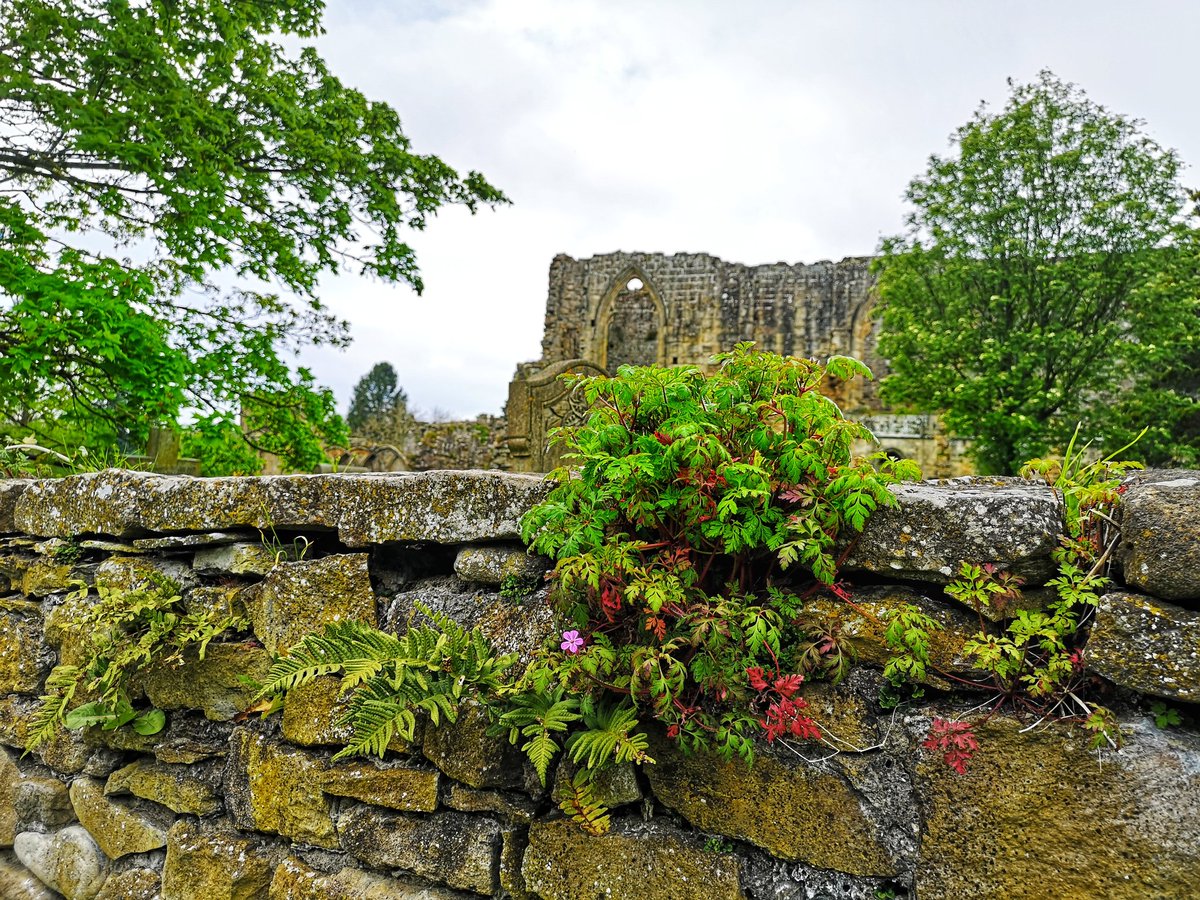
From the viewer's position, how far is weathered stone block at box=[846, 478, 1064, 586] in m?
1.59

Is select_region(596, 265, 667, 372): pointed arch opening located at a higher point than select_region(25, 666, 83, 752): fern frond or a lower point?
higher

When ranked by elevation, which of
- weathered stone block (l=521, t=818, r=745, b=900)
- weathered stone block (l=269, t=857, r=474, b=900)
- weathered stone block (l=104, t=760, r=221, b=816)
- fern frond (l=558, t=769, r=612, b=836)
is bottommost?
weathered stone block (l=269, t=857, r=474, b=900)

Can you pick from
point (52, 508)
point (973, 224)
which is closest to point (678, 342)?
point (973, 224)

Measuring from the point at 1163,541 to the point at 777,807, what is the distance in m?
0.96

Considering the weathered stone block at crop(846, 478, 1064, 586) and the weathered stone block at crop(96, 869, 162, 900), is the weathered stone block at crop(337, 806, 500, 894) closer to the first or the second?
the weathered stone block at crop(96, 869, 162, 900)

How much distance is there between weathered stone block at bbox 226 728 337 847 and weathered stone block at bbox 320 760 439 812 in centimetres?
6

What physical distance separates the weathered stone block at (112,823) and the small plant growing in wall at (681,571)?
116 cm

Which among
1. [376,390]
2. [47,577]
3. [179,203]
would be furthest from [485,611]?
→ [376,390]

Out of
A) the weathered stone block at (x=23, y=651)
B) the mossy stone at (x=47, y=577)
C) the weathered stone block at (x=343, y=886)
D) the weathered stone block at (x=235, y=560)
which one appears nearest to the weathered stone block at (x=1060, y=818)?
the weathered stone block at (x=343, y=886)

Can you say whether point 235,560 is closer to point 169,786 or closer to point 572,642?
point 169,786

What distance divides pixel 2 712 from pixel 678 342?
23100 millimetres

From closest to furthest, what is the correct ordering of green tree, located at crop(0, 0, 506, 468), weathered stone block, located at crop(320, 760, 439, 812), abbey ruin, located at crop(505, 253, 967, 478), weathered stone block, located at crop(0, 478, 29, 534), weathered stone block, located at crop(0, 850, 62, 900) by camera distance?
weathered stone block, located at crop(320, 760, 439, 812), weathered stone block, located at crop(0, 850, 62, 900), weathered stone block, located at crop(0, 478, 29, 534), green tree, located at crop(0, 0, 506, 468), abbey ruin, located at crop(505, 253, 967, 478)

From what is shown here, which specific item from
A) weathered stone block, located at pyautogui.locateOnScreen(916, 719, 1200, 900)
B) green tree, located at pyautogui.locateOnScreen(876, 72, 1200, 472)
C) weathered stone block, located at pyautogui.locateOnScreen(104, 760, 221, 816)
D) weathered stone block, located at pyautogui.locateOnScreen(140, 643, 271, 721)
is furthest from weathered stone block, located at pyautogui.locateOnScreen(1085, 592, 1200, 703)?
green tree, located at pyautogui.locateOnScreen(876, 72, 1200, 472)

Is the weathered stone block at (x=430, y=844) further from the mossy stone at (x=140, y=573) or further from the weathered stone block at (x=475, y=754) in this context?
the mossy stone at (x=140, y=573)
